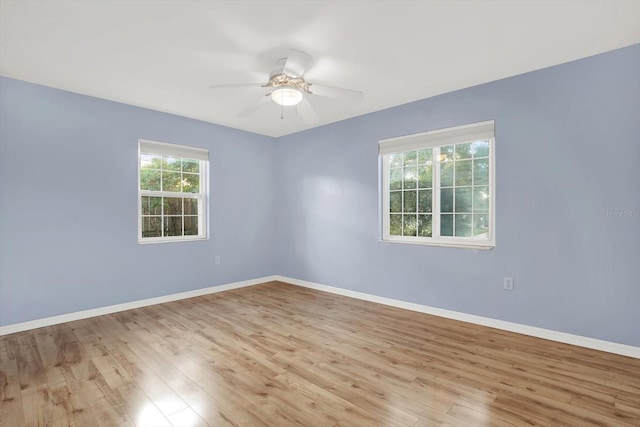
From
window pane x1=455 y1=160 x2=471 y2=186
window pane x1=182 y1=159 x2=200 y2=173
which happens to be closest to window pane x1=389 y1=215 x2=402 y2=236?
window pane x1=455 y1=160 x2=471 y2=186

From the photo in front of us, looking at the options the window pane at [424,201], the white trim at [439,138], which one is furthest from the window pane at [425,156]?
the window pane at [424,201]

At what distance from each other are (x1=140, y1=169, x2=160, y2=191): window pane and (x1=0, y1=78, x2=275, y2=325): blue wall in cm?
18

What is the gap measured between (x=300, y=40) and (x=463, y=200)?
2391mm

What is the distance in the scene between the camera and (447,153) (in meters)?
3.57

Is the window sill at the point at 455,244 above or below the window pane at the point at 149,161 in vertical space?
below

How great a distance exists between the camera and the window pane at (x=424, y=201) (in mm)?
3711

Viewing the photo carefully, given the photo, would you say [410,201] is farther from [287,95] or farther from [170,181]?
[170,181]

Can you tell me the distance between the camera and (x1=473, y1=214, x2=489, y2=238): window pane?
3293mm

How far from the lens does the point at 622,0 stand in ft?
6.41

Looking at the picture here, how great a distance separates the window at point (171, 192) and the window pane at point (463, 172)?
3.42 metres

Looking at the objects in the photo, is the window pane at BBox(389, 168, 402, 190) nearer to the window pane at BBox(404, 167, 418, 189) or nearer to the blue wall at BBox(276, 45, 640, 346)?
the window pane at BBox(404, 167, 418, 189)

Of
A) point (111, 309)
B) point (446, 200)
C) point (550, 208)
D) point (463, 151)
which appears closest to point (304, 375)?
point (446, 200)

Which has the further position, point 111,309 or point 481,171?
point 111,309

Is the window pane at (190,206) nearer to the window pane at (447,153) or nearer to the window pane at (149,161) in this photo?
the window pane at (149,161)
